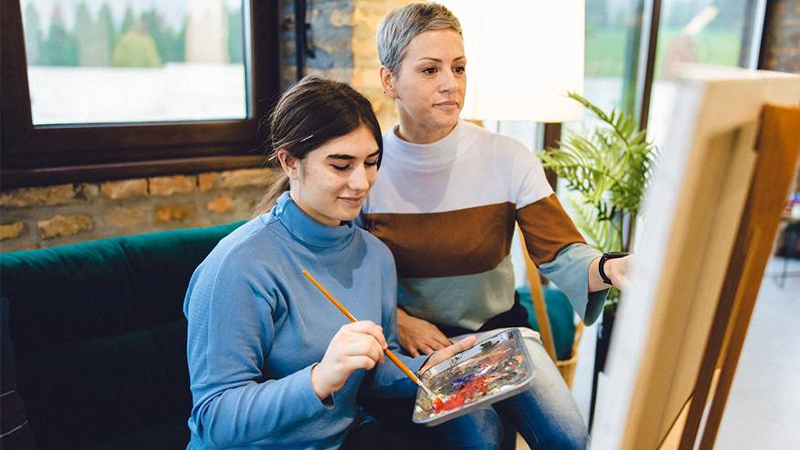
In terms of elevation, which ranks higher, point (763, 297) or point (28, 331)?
point (28, 331)

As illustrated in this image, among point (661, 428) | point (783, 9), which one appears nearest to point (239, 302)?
point (661, 428)

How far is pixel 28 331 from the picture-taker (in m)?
1.44

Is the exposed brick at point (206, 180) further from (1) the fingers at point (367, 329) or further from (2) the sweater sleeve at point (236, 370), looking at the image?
(1) the fingers at point (367, 329)

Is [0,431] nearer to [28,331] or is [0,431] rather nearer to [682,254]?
[28,331]

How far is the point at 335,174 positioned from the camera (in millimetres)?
1244

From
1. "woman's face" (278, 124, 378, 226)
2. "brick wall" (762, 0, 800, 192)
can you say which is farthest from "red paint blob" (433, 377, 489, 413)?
"brick wall" (762, 0, 800, 192)

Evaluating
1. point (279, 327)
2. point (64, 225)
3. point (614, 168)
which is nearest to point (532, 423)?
point (279, 327)

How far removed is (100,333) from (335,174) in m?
0.76

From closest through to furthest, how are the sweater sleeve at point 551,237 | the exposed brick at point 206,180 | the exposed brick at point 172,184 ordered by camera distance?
the sweater sleeve at point 551,237 < the exposed brick at point 172,184 < the exposed brick at point 206,180

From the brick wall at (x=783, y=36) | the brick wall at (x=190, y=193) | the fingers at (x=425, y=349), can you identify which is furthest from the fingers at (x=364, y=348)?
the brick wall at (x=783, y=36)

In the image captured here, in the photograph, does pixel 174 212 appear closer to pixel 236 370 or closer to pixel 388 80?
pixel 388 80

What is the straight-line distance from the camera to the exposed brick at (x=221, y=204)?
2309 mm

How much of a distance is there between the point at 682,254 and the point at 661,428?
316 millimetres

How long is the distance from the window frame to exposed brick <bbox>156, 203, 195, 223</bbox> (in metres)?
0.13
